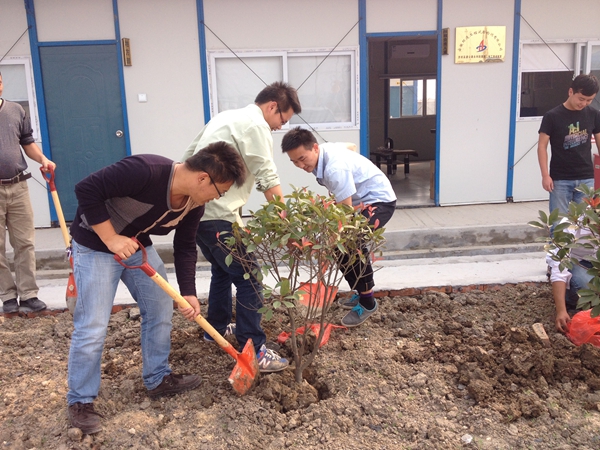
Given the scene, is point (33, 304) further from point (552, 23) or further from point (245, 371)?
point (552, 23)

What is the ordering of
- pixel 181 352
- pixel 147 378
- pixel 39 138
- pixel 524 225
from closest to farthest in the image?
pixel 147 378 < pixel 181 352 < pixel 524 225 < pixel 39 138

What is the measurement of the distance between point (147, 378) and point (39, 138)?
5.08 m

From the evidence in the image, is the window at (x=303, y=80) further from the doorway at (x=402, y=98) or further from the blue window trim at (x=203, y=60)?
the doorway at (x=402, y=98)

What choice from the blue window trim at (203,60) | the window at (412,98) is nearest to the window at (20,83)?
the blue window trim at (203,60)

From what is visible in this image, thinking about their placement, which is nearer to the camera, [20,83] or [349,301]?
[349,301]

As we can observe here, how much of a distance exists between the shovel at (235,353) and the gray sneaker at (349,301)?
4.19 ft

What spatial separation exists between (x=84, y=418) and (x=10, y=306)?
2.10m

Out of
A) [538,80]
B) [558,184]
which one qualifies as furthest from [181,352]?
[538,80]

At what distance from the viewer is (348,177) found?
370cm

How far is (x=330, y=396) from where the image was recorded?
3.12 meters

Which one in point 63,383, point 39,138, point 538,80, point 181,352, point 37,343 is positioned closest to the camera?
point 63,383

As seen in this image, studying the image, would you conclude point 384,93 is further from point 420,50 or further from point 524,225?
point 524,225

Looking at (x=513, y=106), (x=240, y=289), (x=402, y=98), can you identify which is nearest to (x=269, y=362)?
(x=240, y=289)

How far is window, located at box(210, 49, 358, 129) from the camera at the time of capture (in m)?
7.18
